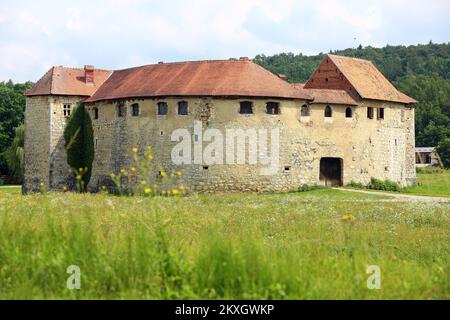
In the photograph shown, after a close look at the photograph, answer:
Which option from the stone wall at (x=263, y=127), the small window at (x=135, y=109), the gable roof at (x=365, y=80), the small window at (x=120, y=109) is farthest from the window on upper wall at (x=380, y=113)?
the small window at (x=120, y=109)

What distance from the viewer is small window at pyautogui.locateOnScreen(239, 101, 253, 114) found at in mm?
39781

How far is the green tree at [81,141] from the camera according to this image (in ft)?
147

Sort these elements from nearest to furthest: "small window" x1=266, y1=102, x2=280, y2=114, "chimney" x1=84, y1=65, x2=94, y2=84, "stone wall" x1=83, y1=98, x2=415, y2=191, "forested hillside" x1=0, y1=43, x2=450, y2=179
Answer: "stone wall" x1=83, y1=98, x2=415, y2=191 → "small window" x1=266, y1=102, x2=280, y2=114 → "chimney" x1=84, y1=65, x2=94, y2=84 → "forested hillside" x1=0, y1=43, x2=450, y2=179

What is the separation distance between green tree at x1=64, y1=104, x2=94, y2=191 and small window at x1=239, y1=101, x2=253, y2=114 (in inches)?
416

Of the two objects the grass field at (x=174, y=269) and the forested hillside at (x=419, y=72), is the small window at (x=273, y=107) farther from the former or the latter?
the forested hillside at (x=419, y=72)

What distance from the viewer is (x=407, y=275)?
1105 centimetres

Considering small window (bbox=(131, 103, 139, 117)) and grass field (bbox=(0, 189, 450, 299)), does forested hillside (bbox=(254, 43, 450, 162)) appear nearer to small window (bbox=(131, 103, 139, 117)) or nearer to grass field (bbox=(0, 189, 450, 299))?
small window (bbox=(131, 103, 139, 117))

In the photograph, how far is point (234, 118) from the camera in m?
39.6

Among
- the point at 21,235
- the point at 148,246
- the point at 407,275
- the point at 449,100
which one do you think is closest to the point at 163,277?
the point at 148,246

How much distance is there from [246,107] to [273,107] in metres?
1.60

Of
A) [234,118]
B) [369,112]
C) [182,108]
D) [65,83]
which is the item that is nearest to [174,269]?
[234,118]

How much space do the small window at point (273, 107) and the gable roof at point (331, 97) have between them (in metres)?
2.31

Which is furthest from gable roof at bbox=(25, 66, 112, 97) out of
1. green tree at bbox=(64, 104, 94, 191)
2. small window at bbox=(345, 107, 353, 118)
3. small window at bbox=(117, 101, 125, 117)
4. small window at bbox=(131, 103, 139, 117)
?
small window at bbox=(345, 107, 353, 118)

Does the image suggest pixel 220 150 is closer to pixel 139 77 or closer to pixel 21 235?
pixel 139 77
